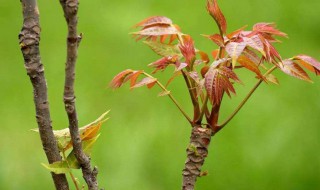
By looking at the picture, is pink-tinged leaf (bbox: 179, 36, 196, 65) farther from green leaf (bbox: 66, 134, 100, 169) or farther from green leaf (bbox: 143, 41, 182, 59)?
green leaf (bbox: 66, 134, 100, 169)

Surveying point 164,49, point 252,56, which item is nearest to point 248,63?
point 252,56

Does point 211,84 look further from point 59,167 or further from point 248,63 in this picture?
point 59,167

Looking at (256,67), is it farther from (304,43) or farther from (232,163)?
(304,43)

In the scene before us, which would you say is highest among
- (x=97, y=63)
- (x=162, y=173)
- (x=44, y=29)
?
(x=44, y=29)

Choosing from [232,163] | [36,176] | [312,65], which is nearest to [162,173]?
[232,163]

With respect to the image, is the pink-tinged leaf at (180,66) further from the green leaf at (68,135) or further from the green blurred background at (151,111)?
the green blurred background at (151,111)
